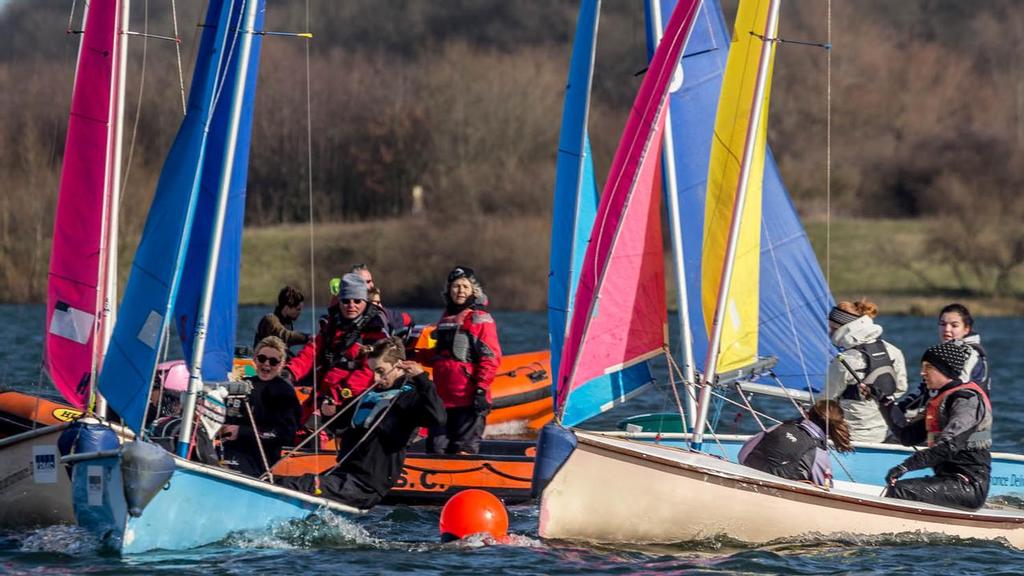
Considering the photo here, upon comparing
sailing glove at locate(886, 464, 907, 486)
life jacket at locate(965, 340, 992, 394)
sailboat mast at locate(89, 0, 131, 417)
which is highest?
sailboat mast at locate(89, 0, 131, 417)

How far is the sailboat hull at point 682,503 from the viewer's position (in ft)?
28.4

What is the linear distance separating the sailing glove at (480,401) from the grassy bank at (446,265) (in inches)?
1198

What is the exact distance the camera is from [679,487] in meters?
8.70

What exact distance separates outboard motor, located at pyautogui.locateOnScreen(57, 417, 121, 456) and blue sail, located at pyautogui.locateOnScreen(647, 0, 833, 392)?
15.2ft

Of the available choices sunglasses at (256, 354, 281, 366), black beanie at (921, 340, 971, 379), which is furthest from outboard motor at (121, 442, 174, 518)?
black beanie at (921, 340, 971, 379)

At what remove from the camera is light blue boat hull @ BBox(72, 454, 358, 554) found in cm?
790

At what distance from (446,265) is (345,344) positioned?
105 feet

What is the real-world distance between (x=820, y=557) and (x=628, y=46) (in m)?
38.3

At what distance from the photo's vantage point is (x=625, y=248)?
9.30 metres

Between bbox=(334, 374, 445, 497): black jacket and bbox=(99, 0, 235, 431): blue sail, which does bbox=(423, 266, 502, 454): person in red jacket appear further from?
bbox=(99, 0, 235, 431): blue sail

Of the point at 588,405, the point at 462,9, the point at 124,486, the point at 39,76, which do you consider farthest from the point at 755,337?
the point at 462,9

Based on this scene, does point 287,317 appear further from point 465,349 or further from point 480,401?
point 480,401

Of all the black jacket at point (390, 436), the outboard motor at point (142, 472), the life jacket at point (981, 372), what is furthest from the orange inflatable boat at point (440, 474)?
the life jacket at point (981, 372)

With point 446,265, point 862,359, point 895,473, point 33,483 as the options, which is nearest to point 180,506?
point 33,483
